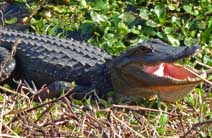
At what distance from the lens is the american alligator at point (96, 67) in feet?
19.5

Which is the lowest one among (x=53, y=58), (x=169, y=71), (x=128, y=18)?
(x=53, y=58)

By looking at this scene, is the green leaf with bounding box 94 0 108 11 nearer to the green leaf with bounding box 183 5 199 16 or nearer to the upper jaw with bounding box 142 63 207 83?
the green leaf with bounding box 183 5 199 16

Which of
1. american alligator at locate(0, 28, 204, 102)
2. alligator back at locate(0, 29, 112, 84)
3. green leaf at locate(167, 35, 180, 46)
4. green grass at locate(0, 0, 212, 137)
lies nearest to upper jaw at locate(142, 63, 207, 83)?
american alligator at locate(0, 28, 204, 102)

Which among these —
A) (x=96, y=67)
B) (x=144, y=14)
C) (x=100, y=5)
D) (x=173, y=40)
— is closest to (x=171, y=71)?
(x=96, y=67)

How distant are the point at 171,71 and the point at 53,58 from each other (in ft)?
3.84

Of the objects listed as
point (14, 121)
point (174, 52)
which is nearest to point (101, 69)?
point (174, 52)

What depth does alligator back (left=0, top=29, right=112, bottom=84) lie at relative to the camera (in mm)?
6617

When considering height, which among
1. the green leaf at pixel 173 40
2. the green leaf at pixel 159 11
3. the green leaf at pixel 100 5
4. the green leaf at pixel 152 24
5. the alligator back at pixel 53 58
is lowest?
the alligator back at pixel 53 58

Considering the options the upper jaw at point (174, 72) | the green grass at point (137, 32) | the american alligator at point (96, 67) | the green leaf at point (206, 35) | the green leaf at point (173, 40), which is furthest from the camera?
the green leaf at point (206, 35)

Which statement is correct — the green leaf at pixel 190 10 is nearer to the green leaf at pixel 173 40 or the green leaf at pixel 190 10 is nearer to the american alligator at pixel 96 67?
the green leaf at pixel 173 40

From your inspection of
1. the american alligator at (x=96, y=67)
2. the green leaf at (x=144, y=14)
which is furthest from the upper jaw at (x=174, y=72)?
the green leaf at (x=144, y=14)

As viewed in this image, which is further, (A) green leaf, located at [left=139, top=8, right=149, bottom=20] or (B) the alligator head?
(A) green leaf, located at [left=139, top=8, right=149, bottom=20]

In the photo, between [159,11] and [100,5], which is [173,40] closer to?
[159,11]

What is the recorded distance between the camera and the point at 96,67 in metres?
6.59
